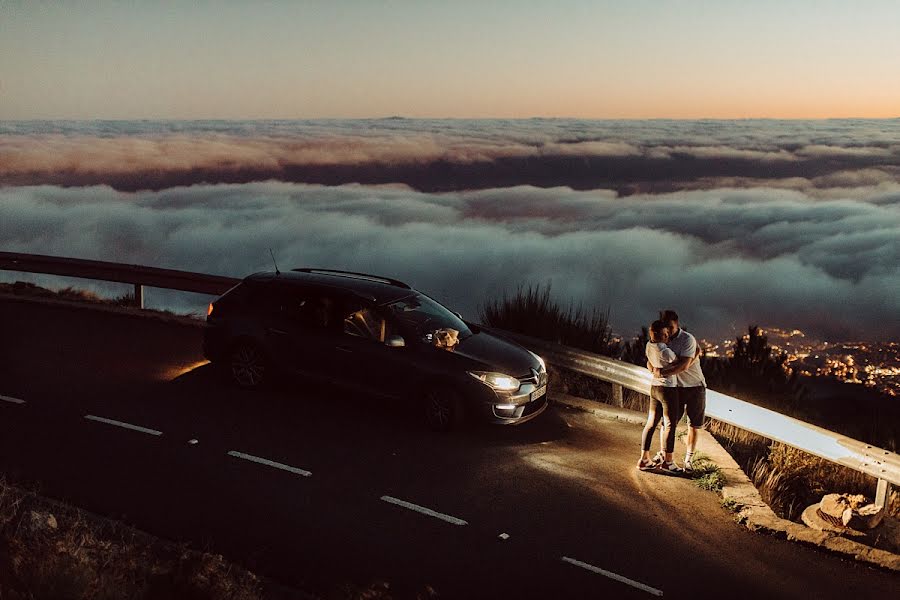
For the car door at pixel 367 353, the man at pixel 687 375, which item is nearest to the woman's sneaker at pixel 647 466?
the man at pixel 687 375

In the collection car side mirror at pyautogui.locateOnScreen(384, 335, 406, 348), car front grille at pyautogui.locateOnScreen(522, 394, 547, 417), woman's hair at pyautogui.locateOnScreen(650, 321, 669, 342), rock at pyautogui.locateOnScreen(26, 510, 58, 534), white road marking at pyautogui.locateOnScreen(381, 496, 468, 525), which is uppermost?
woman's hair at pyautogui.locateOnScreen(650, 321, 669, 342)

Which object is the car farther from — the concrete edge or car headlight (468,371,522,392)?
the concrete edge

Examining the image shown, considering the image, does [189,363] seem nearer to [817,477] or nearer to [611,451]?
[611,451]

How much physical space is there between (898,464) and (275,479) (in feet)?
20.3

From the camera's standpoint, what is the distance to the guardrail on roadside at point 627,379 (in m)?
9.12

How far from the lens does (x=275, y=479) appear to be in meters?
9.23

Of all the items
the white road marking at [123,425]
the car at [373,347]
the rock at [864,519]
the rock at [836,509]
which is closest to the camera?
the rock at [864,519]

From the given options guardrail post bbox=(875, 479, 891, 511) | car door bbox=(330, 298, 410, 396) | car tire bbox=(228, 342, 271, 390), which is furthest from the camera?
car tire bbox=(228, 342, 271, 390)

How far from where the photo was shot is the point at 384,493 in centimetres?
897

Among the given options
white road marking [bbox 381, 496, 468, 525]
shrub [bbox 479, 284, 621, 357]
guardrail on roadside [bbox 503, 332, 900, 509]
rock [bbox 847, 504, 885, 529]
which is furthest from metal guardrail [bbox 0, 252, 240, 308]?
rock [bbox 847, 504, 885, 529]

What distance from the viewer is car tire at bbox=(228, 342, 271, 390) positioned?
1187cm

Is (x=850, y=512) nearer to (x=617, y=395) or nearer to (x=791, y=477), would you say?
(x=791, y=477)

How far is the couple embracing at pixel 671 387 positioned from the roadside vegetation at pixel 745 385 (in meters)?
1.63

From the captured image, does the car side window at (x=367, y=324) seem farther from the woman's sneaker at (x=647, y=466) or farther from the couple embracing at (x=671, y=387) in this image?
the woman's sneaker at (x=647, y=466)
